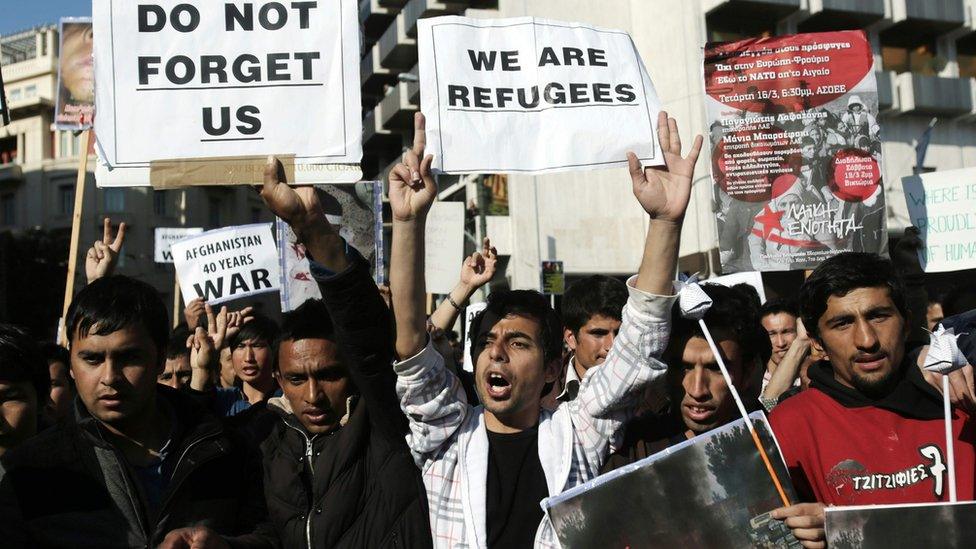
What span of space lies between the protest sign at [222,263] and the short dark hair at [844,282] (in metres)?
5.98

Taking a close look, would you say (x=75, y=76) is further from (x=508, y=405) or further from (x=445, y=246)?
(x=508, y=405)

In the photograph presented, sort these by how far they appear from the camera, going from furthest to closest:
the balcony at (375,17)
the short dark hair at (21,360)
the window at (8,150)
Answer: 1. the window at (8,150)
2. the balcony at (375,17)
3. the short dark hair at (21,360)

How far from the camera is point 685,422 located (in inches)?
128

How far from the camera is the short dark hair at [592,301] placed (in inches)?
181

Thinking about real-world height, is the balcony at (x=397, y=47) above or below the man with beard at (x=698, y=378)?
above

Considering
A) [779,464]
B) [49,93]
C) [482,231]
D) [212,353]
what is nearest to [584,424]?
[779,464]

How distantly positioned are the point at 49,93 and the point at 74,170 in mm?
6151

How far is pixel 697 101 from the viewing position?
2364 centimetres

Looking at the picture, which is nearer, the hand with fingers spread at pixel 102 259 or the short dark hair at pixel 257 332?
the hand with fingers spread at pixel 102 259

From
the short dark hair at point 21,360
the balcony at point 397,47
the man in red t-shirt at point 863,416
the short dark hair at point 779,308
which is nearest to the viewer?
the man in red t-shirt at point 863,416

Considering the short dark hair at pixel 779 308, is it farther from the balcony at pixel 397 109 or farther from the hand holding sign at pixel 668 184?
the balcony at pixel 397 109

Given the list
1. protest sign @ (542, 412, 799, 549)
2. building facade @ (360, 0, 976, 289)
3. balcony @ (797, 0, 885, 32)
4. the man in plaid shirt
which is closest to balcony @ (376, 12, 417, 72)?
building facade @ (360, 0, 976, 289)

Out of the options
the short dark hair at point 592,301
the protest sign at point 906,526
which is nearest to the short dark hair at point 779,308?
the short dark hair at point 592,301

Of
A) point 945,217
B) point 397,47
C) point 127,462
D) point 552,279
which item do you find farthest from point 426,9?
point 127,462
